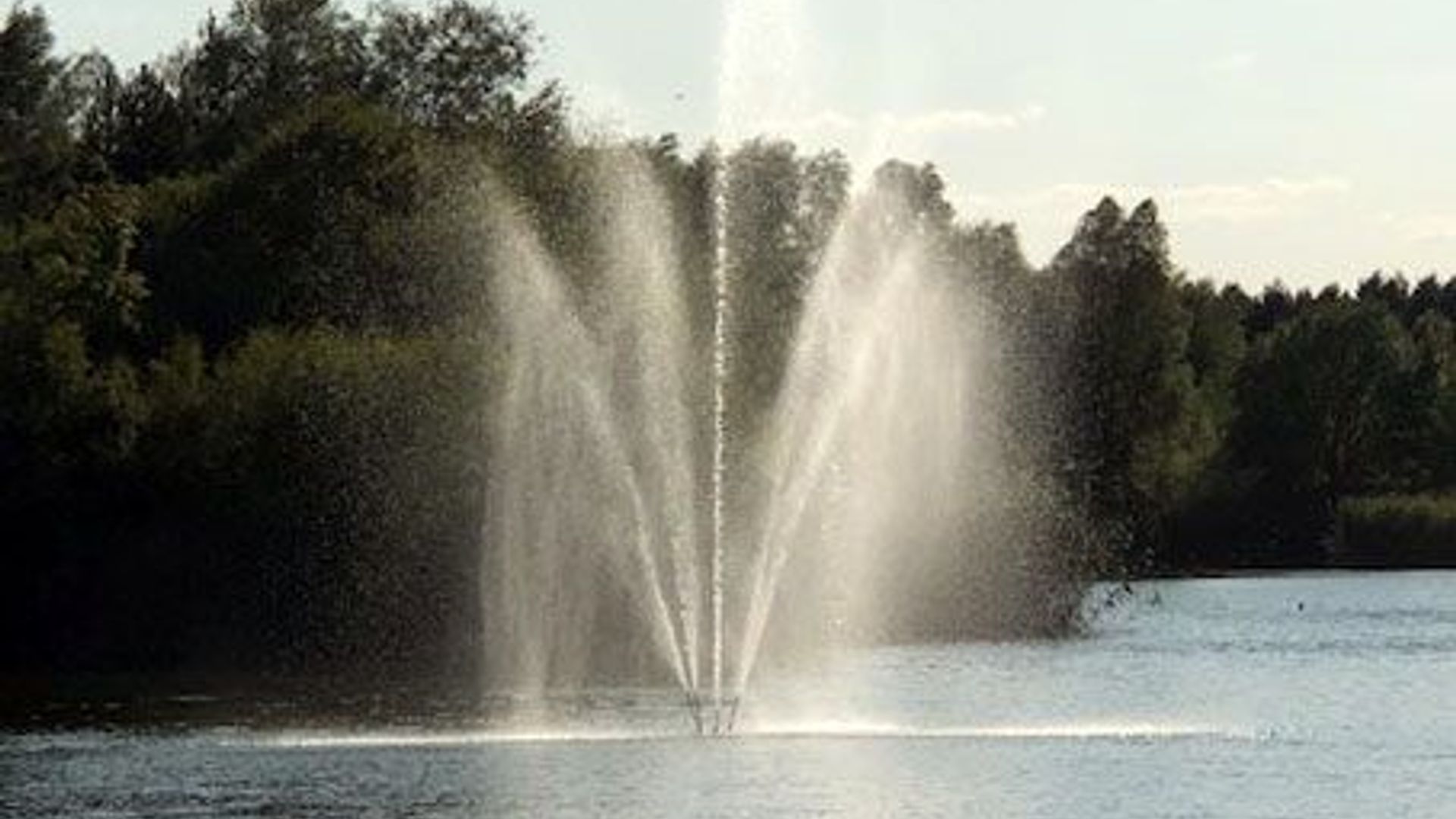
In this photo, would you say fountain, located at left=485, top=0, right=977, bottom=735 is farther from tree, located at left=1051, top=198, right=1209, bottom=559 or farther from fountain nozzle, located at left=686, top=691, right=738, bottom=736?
tree, located at left=1051, top=198, right=1209, bottom=559

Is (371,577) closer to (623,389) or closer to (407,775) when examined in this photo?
(623,389)

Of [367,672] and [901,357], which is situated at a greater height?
[901,357]

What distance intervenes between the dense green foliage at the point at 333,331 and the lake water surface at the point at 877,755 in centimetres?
1224

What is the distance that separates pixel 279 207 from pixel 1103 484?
3709 centimetres

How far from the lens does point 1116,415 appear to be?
5428 inches

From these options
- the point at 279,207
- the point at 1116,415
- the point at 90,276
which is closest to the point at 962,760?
the point at 90,276

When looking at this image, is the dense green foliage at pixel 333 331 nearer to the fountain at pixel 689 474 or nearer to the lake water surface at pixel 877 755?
the fountain at pixel 689 474

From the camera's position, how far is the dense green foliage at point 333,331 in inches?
3164

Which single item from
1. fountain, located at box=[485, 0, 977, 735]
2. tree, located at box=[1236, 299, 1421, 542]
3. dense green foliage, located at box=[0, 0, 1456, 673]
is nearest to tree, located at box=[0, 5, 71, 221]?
dense green foliage, located at box=[0, 0, 1456, 673]

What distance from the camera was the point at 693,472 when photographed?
73.4 meters

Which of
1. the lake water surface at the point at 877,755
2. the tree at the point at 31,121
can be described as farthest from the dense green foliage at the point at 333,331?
the lake water surface at the point at 877,755

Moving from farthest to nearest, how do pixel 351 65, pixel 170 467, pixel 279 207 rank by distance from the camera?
pixel 351 65 < pixel 279 207 < pixel 170 467

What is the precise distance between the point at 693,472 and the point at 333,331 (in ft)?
64.4

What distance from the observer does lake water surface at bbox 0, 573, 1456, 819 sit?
45500mm
